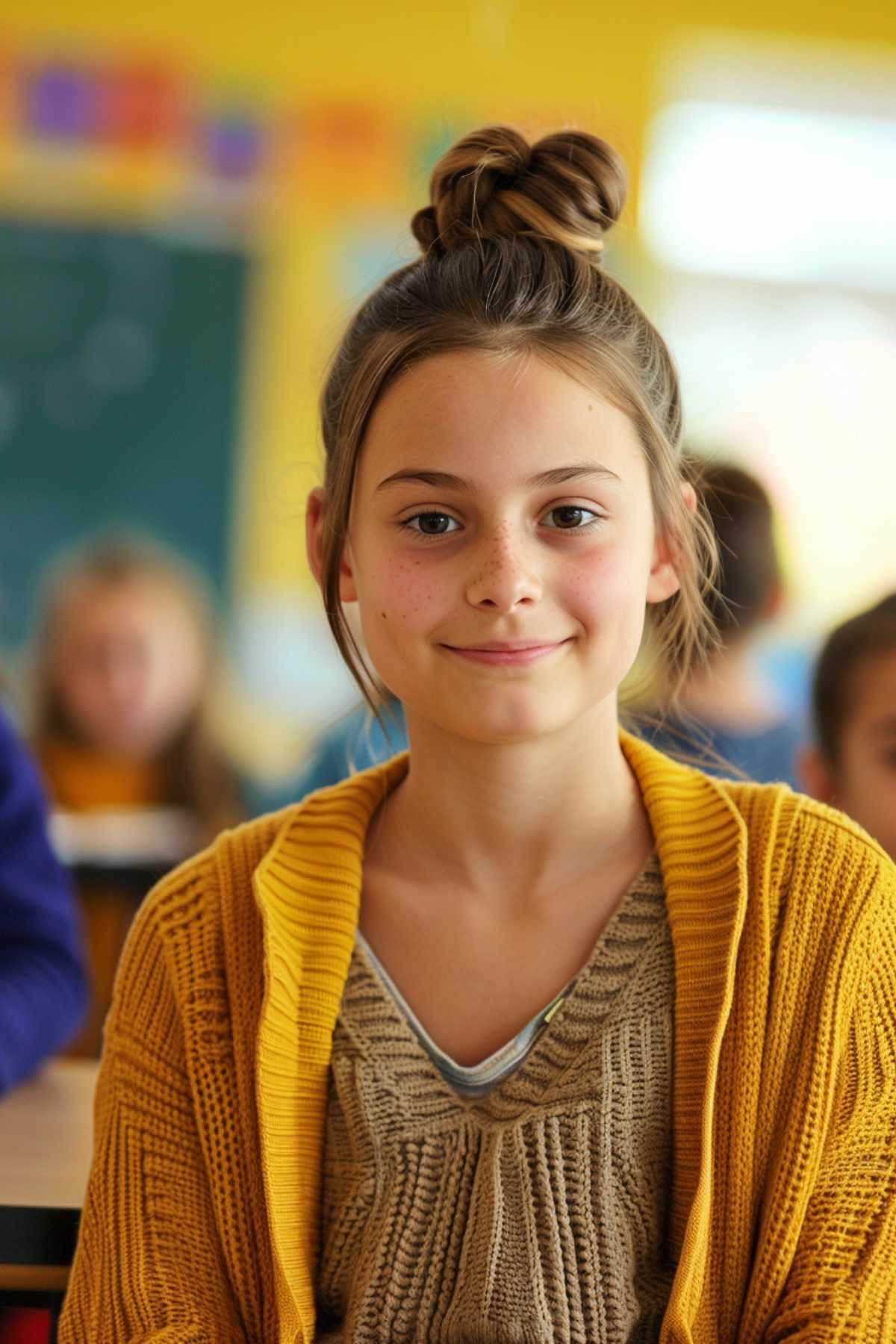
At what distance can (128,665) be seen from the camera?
12.6 ft

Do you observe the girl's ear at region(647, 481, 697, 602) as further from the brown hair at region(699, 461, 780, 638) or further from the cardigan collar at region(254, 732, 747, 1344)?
the brown hair at region(699, 461, 780, 638)

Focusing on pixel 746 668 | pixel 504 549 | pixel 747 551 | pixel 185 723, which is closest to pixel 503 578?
pixel 504 549

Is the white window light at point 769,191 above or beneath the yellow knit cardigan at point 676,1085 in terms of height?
above

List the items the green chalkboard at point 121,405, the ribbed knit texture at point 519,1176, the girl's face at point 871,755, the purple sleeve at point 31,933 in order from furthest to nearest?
the green chalkboard at point 121,405 < the girl's face at point 871,755 < the purple sleeve at point 31,933 < the ribbed knit texture at point 519,1176

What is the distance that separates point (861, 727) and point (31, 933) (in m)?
0.91

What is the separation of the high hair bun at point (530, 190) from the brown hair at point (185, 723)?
→ 238cm

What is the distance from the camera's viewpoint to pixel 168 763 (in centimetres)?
372

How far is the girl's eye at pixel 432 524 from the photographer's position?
1146mm

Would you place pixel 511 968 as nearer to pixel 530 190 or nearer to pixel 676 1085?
pixel 676 1085

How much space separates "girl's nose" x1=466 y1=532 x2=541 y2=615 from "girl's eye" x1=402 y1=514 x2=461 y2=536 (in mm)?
37

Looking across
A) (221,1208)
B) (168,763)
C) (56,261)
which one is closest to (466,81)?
(56,261)

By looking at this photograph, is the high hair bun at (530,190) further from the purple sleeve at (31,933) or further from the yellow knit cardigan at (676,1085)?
the purple sleeve at (31,933)

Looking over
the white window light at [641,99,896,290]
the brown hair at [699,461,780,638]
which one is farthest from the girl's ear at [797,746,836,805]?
the white window light at [641,99,896,290]

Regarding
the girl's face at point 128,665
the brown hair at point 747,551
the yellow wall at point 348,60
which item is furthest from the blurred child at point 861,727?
the yellow wall at point 348,60
